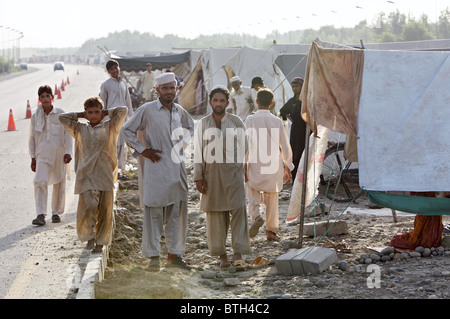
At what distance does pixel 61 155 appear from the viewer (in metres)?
8.07

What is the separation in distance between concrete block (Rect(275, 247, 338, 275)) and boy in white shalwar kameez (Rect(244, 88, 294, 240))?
1442 millimetres

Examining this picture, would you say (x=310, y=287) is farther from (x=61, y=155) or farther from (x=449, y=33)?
(x=449, y=33)

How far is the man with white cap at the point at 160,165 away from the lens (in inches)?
235

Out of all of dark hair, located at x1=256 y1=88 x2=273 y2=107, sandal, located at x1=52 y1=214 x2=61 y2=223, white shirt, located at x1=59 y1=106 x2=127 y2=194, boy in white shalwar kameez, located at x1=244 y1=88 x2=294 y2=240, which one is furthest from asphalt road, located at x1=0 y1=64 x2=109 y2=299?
dark hair, located at x1=256 y1=88 x2=273 y2=107

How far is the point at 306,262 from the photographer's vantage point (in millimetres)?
5625

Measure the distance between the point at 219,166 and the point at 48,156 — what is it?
2.80 m

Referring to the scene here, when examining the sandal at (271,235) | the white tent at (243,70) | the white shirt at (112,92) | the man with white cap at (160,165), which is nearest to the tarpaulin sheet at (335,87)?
the man with white cap at (160,165)

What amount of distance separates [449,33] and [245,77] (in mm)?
33880

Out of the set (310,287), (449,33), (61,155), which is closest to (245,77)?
(61,155)

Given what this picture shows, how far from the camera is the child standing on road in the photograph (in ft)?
20.9

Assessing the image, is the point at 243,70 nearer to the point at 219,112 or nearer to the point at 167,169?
the point at 219,112

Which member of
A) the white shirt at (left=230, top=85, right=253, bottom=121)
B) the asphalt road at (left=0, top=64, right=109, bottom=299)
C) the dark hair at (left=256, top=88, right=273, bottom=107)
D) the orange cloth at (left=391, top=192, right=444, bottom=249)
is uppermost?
the dark hair at (left=256, top=88, right=273, bottom=107)

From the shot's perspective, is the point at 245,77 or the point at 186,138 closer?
the point at 186,138

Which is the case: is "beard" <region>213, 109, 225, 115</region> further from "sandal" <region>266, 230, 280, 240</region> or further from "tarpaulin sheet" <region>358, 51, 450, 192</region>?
"sandal" <region>266, 230, 280, 240</region>
